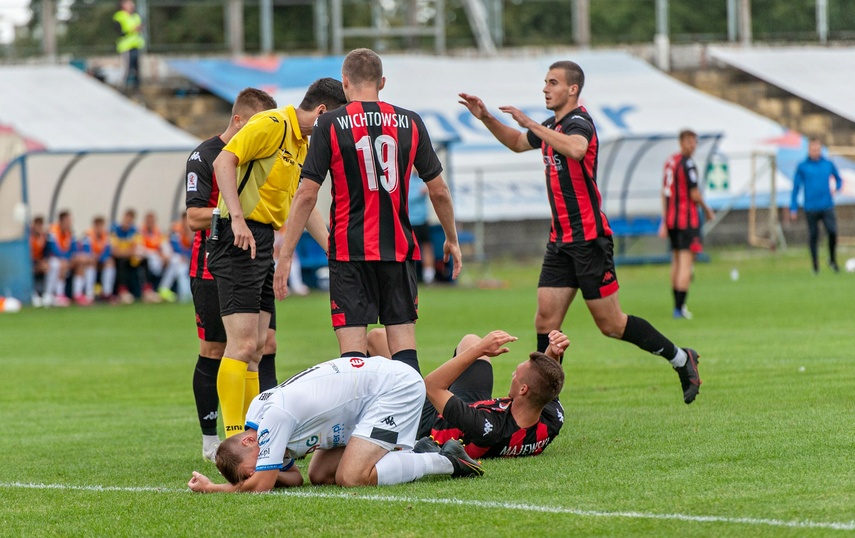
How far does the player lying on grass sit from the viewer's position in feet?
21.6

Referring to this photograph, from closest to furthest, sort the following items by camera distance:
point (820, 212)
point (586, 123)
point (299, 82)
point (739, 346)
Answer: point (586, 123)
point (739, 346)
point (820, 212)
point (299, 82)

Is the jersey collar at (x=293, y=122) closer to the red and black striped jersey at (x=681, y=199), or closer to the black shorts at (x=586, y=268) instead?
the black shorts at (x=586, y=268)

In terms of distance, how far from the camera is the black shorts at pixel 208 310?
7.55 m

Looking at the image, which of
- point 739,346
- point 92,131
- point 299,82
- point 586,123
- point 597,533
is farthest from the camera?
point 299,82

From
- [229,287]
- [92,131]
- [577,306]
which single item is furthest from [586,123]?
[92,131]

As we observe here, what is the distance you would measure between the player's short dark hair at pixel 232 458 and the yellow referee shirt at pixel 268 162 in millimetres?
1684

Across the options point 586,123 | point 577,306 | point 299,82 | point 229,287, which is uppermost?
point 299,82

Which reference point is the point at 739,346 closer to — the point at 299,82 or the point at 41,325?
the point at 41,325

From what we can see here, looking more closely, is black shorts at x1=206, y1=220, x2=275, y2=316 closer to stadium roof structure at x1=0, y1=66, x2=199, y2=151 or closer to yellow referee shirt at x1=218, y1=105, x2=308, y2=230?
yellow referee shirt at x1=218, y1=105, x2=308, y2=230

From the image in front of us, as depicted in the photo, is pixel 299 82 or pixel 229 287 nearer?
pixel 229 287

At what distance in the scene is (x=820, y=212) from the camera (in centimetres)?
2228

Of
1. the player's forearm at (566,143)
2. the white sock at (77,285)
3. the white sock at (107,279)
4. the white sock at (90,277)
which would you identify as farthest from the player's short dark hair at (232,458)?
the white sock at (107,279)

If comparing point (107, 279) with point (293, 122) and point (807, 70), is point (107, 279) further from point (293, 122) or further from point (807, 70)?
point (807, 70)

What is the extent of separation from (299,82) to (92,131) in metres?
5.98
